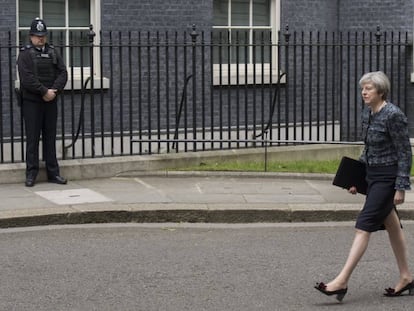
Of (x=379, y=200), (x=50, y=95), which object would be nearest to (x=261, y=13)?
(x=50, y=95)

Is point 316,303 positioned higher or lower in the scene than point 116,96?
lower

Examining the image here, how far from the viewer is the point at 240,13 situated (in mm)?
14359

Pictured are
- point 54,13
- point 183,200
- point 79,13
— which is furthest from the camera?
point 79,13

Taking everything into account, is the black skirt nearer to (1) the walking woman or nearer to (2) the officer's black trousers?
(1) the walking woman

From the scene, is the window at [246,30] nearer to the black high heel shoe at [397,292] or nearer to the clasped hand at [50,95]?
the clasped hand at [50,95]

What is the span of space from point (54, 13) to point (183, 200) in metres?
4.30

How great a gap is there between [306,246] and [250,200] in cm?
179

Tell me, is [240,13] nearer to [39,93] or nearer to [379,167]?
[39,93]

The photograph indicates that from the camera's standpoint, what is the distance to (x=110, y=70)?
1237 cm

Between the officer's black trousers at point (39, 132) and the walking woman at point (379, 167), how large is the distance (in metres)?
5.23

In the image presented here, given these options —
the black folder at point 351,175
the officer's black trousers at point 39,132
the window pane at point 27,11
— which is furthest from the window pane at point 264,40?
the black folder at point 351,175

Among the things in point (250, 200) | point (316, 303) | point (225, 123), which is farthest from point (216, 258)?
point (225, 123)

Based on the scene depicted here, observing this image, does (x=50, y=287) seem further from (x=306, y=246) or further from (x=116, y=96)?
(x=116, y=96)

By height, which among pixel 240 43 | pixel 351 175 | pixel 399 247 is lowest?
pixel 399 247
